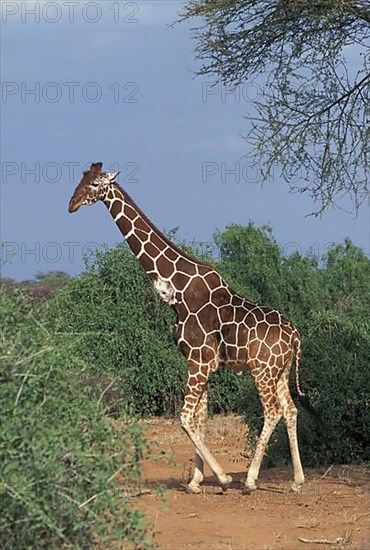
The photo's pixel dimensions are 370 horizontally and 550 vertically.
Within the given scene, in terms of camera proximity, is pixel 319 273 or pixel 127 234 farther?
pixel 319 273

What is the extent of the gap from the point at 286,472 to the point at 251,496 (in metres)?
1.50

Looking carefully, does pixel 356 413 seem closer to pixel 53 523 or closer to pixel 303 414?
pixel 303 414

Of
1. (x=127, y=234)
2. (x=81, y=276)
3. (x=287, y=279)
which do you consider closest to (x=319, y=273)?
(x=287, y=279)

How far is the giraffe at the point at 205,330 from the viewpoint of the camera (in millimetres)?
10469

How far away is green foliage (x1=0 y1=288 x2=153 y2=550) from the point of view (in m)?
6.18

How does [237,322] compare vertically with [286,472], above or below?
above

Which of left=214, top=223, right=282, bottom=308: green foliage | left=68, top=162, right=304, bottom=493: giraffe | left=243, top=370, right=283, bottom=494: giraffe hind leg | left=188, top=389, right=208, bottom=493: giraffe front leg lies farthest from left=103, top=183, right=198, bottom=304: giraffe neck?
left=214, top=223, right=282, bottom=308: green foliage

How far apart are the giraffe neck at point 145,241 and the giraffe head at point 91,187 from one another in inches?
3.3

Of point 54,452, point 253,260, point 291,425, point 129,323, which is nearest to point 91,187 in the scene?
point 291,425

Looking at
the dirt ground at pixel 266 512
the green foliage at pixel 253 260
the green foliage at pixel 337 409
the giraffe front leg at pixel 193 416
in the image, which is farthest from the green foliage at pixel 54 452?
the green foliage at pixel 253 260

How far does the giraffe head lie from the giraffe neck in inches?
3.3

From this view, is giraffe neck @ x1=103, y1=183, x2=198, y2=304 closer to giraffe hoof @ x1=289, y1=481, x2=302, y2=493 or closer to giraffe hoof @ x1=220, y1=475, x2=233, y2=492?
giraffe hoof @ x1=220, y1=475, x2=233, y2=492

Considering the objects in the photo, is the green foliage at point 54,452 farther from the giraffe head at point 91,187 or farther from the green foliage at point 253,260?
the green foliage at point 253,260

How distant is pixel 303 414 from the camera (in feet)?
41.1
